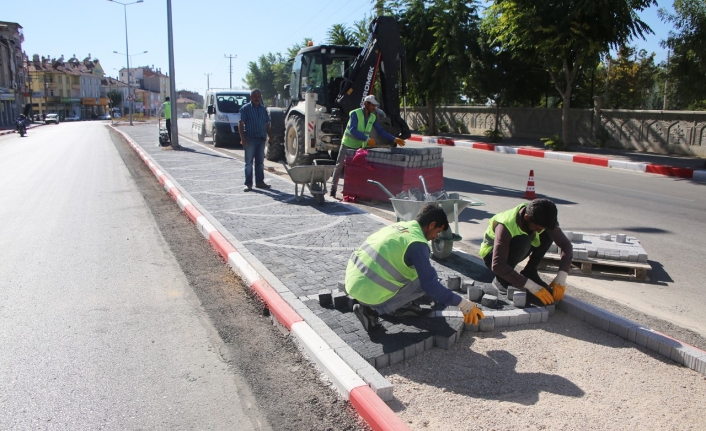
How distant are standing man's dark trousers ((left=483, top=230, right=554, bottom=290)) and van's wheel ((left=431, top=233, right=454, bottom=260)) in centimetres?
70

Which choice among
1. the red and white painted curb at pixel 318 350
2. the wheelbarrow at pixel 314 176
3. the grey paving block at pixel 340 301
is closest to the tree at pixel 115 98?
the wheelbarrow at pixel 314 176

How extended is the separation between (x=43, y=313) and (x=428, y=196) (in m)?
3.99

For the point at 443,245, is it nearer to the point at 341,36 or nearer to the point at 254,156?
the point at 254,156

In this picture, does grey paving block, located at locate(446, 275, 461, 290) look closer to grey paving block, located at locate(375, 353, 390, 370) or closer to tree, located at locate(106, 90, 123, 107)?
grey paving block, located at locate(375, 353, 390, 370)

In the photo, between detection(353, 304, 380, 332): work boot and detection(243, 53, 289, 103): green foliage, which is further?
detection(243, 53, 289, 103): green foliage

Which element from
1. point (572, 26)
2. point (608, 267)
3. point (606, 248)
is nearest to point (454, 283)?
point (608, 267)

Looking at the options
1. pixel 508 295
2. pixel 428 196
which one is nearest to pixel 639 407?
pixel 508 295

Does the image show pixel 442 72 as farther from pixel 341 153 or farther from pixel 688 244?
pixel 688 244

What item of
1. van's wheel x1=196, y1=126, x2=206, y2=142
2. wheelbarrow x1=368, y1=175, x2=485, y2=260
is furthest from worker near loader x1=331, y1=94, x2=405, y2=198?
van's wheel x1=196, y1=126, x2=206, y2=142

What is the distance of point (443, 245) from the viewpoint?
6.23m

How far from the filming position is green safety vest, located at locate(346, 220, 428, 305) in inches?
161

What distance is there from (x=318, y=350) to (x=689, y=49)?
17.4 metres

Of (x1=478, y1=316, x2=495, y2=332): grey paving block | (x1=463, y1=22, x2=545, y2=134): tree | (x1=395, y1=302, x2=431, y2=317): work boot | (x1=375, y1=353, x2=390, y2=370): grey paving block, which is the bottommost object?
(x1=375, y1=353, x2=390, y2=370): grey paving block

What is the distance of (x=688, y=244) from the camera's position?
24.9ft
